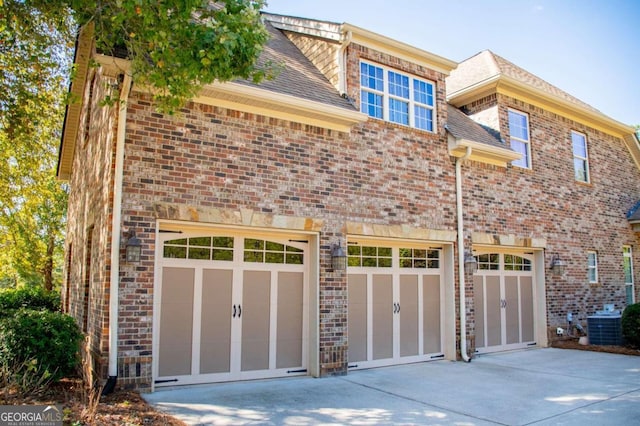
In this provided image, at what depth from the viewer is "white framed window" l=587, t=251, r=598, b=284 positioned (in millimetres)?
15523

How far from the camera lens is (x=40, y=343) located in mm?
7043

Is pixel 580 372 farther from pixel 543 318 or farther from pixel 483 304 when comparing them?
pixel 543 318

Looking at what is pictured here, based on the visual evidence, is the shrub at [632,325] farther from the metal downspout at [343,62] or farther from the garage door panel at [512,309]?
the metal downspout at [343,62]

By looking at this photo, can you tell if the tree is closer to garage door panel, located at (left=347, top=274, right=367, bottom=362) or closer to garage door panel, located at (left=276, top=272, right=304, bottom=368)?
garage door panel, located at (left=276, top=272, right=304, bottom=368)

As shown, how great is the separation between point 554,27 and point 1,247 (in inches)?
1012

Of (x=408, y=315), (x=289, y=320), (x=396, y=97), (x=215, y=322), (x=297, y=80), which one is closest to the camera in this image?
(x=215, y=322)

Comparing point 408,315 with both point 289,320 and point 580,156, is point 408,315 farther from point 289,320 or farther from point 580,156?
point 580,156

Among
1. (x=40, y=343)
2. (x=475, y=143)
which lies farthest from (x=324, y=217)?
(x=40, y=343)

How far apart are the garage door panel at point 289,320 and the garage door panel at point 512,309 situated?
664 centimetres

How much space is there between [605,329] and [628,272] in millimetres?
4529

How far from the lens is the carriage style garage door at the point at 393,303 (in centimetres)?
1024

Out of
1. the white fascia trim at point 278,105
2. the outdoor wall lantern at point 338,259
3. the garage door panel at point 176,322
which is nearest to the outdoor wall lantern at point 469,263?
the outdoor wall lantern at point 338,259

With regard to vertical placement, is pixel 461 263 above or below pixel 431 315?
above

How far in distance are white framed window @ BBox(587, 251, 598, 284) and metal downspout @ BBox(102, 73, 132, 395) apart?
14.0 meters
